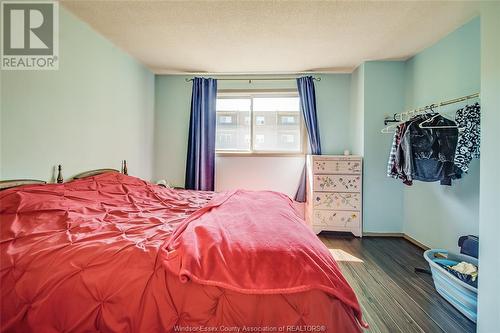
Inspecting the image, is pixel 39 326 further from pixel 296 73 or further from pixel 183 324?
pixel 296 73

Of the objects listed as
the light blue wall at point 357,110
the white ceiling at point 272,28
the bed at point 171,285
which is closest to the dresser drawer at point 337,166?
the light blue wall at point 357,110

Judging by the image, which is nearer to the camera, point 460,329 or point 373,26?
point 460,329

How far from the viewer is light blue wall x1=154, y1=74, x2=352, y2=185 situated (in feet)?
11.3

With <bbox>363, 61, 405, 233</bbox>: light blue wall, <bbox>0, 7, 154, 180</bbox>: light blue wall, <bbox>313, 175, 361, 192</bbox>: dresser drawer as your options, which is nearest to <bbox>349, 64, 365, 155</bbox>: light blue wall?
<bbox>363, 61, 405, 233</bbox>: light blue wall

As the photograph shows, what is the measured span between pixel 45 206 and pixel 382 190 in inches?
139

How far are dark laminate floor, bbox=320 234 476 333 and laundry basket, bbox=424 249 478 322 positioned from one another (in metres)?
0.05

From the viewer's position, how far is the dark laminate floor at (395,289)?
143 cm

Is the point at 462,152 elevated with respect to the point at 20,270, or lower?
elevated

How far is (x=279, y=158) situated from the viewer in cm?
351

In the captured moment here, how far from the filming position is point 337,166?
2.99 metres

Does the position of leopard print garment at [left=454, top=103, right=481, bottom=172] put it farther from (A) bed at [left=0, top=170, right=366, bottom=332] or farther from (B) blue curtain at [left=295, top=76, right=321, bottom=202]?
(B) blue curtain at [left=295, top=76, right=321, bottom=202]

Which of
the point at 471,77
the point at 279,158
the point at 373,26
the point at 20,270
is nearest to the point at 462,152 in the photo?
the point at 471,77

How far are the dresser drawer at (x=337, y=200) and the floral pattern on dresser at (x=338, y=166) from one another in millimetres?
321

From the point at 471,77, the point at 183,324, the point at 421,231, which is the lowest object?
the point at 421,231
